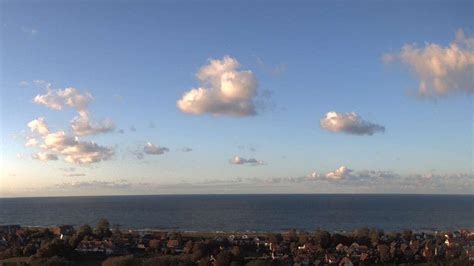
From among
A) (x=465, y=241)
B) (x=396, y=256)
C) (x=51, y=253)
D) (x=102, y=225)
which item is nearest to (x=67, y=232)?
(x=102, y=225)

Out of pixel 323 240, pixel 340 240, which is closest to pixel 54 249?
pixel 323 240

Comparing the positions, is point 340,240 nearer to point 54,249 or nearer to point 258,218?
point 54,249

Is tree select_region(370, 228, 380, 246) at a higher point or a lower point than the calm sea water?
higher

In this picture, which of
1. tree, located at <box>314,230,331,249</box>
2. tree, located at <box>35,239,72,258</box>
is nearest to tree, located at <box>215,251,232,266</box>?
tree, located at <box>35,239,72,258</box>

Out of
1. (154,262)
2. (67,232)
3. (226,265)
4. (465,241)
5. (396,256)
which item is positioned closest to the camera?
(154,262)

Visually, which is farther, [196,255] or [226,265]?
[196,255]

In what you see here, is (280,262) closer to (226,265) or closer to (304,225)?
(226,265)

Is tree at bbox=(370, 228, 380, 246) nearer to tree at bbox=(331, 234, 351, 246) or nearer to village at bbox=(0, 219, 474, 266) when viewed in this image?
village at bbox=(0, 219, 474, 266)

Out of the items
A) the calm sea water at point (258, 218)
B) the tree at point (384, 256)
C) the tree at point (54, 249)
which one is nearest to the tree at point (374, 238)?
the tree at point (384, 256)
